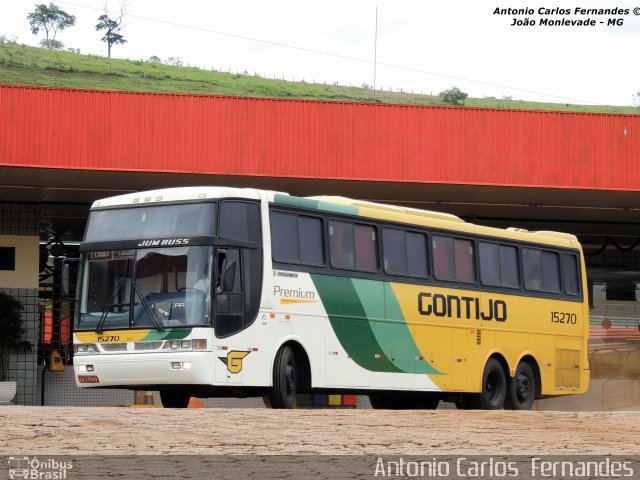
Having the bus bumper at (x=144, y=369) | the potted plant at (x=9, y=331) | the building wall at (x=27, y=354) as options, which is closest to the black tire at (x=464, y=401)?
the bus bumper at (x=144, y=369)

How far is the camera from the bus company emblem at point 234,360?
1720 centimetres

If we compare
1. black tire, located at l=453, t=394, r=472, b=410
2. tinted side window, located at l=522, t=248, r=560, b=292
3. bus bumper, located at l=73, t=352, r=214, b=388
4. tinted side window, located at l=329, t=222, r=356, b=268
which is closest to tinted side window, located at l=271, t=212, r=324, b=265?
tinted side window, located at l=329, t=222, r=356, b=268

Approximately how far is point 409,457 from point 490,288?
1210cm

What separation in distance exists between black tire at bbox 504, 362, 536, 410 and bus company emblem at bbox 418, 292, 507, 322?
114 centimetres

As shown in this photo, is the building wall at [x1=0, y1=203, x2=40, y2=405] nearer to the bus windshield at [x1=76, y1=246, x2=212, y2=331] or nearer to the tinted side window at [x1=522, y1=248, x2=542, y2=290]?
the bus windshield at [x1=76, y1=246, x2=212, y2=331]

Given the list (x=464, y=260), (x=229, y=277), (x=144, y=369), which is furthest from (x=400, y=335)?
(x=144, y=369)

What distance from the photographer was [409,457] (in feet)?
36.2

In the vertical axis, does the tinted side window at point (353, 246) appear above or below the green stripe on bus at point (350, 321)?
above

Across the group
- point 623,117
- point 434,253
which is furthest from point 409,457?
point 623,117

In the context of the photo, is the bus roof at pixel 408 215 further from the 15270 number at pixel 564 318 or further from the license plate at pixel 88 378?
the license plate at pixel 88 378

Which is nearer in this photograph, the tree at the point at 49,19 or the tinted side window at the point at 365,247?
the tinted side window at the point at 365,247

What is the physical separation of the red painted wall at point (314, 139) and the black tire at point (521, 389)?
5008 mm

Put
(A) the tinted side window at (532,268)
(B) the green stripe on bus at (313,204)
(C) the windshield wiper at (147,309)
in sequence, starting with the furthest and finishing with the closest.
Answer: (A) the tinted side window at (532,268)
(B) the green stripe on bus at (313,204)
(C) the windshield wiper at (147,309)

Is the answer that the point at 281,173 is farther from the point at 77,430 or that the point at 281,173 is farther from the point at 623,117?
the point at 77,430
